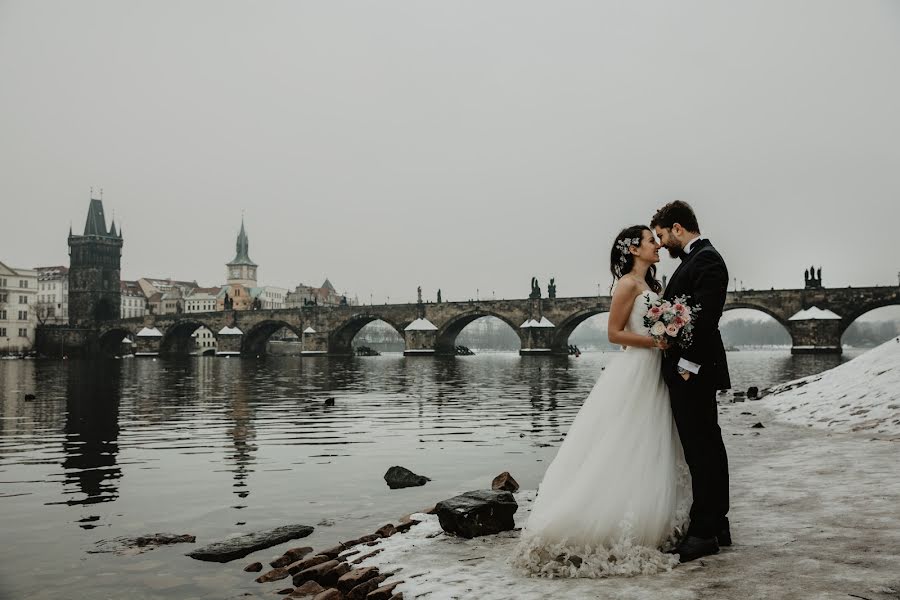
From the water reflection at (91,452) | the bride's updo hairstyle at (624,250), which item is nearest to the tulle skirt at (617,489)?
the bride's updo hairstyle at (624,250)

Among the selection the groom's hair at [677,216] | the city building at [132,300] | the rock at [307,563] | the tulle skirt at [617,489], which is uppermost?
the city building at [132,300]

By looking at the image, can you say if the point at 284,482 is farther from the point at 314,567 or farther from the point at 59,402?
the point at 59,402

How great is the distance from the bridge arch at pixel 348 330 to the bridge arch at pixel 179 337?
17.7 meters

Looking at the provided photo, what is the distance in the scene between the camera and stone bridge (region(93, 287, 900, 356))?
5281 cm

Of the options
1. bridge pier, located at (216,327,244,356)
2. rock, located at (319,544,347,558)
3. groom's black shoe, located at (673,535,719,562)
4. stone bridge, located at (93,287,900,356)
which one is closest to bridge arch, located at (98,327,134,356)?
stone bridge, located at (93,287,900,356)

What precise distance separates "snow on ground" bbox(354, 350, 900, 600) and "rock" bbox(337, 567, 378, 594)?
115 mm

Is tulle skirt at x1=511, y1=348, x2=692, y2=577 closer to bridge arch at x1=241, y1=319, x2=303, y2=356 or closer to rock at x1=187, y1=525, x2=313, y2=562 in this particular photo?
rock at x1=187, y1=525, x2=313, y2=562

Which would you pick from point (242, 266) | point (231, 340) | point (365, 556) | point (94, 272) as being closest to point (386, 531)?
point (365, 556)

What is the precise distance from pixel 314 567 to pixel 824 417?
9.18m

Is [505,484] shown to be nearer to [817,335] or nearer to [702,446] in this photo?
[702,446]

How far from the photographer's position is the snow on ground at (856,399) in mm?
9438

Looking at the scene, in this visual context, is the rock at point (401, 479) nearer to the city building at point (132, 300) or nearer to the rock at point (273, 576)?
the rock at point (273, 576)

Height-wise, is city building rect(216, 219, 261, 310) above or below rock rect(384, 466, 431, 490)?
above

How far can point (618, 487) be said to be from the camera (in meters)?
4.04
